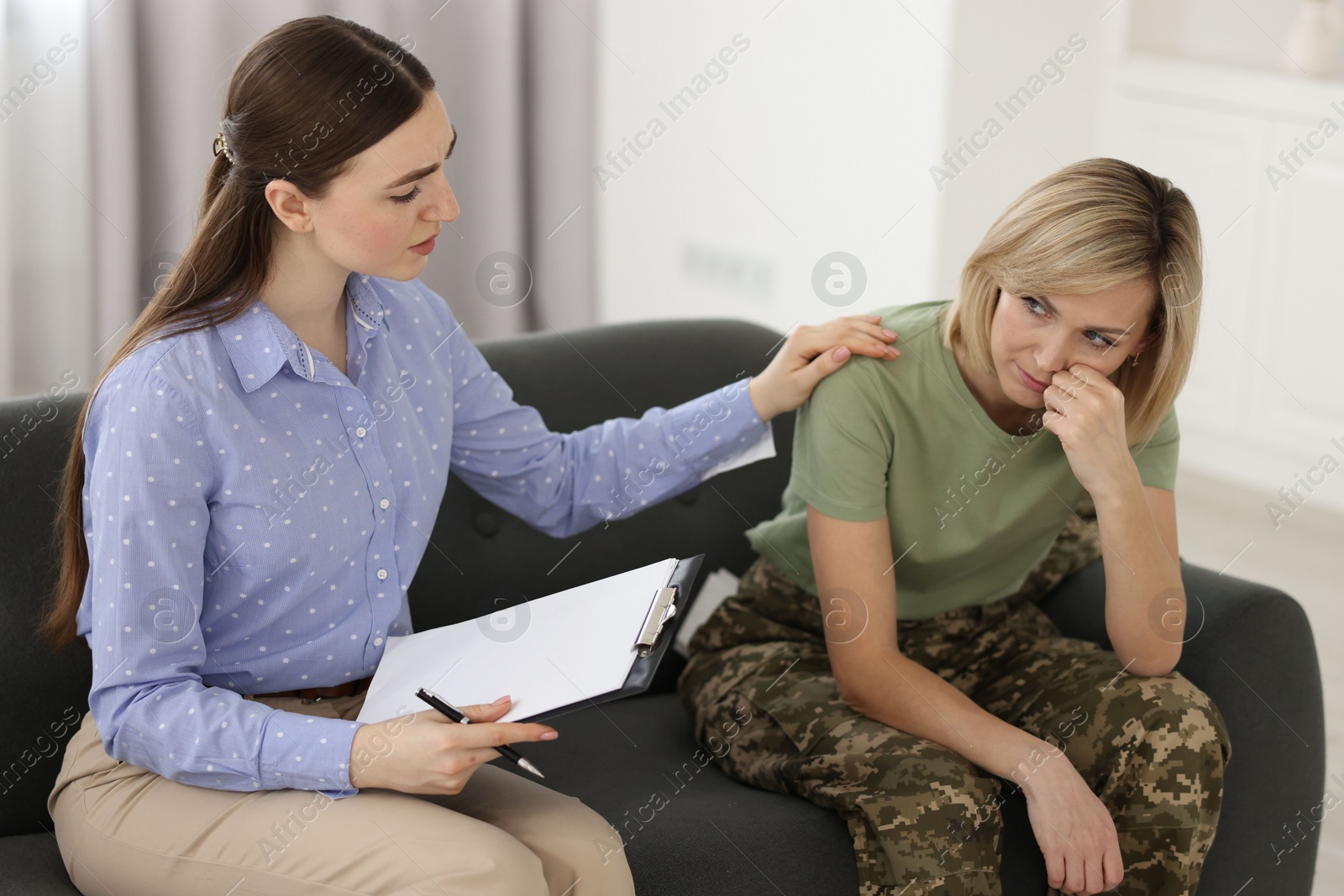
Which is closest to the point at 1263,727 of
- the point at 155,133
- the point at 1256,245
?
the point at 1256,245

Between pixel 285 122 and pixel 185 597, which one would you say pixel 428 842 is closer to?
pixel 185 597

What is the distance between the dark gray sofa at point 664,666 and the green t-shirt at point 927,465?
249mm

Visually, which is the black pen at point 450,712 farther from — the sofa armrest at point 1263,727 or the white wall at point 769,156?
the white wall at point 769,156

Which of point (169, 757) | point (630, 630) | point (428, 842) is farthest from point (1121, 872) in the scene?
point (169, 757)

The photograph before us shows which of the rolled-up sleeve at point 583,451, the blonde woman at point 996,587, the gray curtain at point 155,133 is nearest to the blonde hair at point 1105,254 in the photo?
the blonde woman at point 996,587

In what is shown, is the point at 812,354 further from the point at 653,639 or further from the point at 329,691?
the point at 329,691

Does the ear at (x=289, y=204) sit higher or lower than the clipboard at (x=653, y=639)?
higher

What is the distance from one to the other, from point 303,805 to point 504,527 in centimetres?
63

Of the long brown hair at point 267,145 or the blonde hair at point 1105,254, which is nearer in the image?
the long brown hair at point 267,145

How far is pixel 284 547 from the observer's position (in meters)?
1.28

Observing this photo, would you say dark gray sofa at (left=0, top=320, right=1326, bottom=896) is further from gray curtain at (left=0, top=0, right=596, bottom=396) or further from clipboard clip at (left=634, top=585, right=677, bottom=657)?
gray curtain at (left=0, top=0, right=596, bottom=396)

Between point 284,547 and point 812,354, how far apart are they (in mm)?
634

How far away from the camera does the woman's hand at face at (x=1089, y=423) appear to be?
143 cm

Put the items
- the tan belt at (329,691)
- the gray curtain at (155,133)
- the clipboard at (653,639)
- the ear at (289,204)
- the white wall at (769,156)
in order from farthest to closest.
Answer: the white wall at (769,156), the gray curtain at (155,133), the tan belt at (329,691), the ear at (289,204), the clipboard at (653,639)
